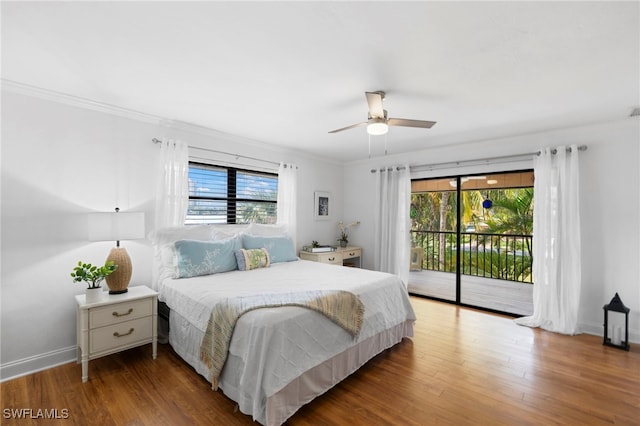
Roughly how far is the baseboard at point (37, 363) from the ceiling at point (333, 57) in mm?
2324

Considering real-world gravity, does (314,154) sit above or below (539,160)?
above

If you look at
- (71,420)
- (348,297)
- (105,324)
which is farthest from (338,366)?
(105,324)

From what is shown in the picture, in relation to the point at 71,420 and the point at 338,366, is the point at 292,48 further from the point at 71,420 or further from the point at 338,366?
the point at 71,420

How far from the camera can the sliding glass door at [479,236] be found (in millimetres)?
4594

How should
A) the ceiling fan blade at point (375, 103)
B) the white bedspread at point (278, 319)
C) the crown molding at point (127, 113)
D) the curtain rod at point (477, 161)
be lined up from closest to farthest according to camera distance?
the white bedspread at point (278, 319), the ceiling fan blade at point (375, 103), the crown molding at point (127, 113), the curtain rod at point (477, 161)

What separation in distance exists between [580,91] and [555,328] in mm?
2697

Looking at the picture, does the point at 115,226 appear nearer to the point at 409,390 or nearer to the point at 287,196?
the point at 287,196

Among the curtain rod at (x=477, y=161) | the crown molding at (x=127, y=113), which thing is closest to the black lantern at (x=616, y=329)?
the curtain rod at (x=477, y=161)

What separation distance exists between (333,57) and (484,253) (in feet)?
16.3

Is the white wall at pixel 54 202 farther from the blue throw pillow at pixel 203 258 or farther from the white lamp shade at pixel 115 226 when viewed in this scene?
the blue throw pillow at pixel 203 258

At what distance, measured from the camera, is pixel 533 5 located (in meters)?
1.48

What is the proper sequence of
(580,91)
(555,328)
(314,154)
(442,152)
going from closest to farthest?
(580,91)
(555,328)
(442,152)
(314,154)

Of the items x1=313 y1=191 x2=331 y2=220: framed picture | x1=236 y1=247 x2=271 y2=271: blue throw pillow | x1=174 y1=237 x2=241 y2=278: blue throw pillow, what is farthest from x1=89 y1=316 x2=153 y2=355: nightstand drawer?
x1=313 y1=191 x2=331 y2=220: framed picture

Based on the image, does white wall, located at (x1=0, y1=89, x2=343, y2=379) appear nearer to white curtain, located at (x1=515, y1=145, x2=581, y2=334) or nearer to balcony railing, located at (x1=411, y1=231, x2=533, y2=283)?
balcony railing, located at (x1=411, y1=231, x2=533, y2=283)
